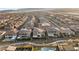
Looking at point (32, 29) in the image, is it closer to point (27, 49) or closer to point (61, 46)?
point (27, 49)

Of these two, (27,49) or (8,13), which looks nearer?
(27,49)

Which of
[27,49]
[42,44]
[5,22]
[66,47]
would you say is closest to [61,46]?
[66,47]
